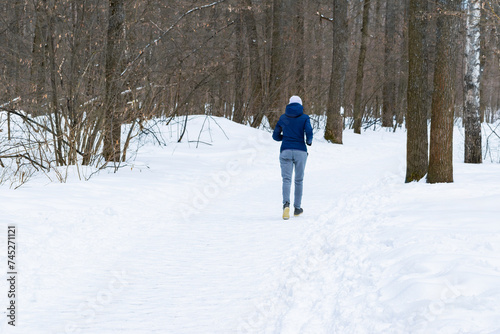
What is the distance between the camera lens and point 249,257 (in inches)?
224

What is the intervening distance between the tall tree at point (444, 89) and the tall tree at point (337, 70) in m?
9.18

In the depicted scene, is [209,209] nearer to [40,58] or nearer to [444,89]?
[40,58]

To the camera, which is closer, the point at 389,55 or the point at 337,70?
the point at 337,70

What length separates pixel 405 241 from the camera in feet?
17.9

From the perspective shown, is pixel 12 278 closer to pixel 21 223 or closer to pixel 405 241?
pixel 21 223

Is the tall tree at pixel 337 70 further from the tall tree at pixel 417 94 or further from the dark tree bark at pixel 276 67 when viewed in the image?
the tall tree at pixel 417 94

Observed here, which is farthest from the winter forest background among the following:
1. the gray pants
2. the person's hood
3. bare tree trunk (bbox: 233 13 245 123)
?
bare tree trunk (bbox: 233 13 245 123)

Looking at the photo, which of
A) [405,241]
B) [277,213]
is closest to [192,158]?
[277,213]

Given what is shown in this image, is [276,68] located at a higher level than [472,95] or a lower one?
higher

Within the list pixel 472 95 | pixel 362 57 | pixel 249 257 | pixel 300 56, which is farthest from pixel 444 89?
pixel 362 57

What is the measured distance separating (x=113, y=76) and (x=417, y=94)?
6.29 metres

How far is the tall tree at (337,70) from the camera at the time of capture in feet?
60.8

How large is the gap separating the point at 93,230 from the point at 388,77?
82.7ft

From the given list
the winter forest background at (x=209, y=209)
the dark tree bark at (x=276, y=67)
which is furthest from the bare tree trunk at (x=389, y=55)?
the winter forest background at (x=209, y=209)
